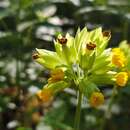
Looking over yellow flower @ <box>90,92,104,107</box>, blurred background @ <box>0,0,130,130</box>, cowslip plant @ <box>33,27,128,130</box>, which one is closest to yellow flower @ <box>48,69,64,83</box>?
cowslip plant @ <box>33,27,128,130</box>

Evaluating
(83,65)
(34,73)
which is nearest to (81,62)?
(83,65)

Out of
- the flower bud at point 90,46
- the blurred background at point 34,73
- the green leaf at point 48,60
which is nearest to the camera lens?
the flower bud at point 90,46

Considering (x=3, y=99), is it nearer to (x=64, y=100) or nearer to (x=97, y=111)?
(x=64, y=100)

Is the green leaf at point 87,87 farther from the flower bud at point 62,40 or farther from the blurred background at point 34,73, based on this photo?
the blurred background at point 34,73

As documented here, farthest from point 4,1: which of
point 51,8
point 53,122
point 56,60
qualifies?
point 56,60

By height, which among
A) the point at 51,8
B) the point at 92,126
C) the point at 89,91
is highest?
the point at 51,8

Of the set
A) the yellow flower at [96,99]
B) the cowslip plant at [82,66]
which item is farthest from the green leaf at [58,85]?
the yellow flower at [96,99]

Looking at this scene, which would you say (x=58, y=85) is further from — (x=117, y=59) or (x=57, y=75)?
(x=117, y=59)

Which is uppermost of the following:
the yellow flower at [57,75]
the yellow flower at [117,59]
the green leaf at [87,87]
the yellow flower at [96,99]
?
the yellow flower at [117,59]
